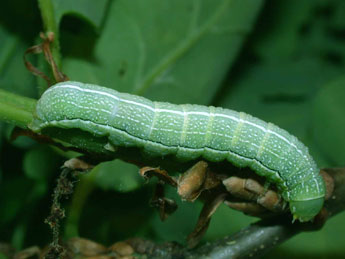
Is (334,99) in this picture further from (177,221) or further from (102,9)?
(102,9)

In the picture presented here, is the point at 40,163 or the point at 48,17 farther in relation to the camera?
the point at 40,163

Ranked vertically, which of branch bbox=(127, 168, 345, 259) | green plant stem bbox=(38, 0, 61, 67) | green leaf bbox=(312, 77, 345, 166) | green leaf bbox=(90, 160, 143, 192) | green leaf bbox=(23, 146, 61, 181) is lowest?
green leaf bbox=(23, 146, 61, 181)

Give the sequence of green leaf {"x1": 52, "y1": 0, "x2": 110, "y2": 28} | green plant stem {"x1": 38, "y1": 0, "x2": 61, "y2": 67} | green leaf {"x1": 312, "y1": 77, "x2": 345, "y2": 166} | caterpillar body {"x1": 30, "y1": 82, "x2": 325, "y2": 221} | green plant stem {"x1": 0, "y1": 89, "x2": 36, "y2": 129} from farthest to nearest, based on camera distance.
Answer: green leaf {"x1": 312, "y1": 77, "x2": 345, "y2": 166} → green leaf {"x1": 52, "y1": 0, "x2": 110, "y2": 28} → green plant stem {"x1": 38, "y1": 0, "x2": 61, "y2": 67} → caterpillar body {"x1": 30, "y1": 82, "x2": 325, "y2": 221} → green plant stem {"x1": 0, "y1": 89, "x2": 36, "y2": 129}

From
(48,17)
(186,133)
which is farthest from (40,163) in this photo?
(186,133)

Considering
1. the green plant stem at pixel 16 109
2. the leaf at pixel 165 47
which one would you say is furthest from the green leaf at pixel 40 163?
the green plant stem at pixel 16 109

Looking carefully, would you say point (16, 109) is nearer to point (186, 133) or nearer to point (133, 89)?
point (186, 133)

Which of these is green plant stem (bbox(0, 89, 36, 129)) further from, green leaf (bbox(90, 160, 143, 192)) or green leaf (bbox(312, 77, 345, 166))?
green leaf (bbox(312, 77, 345, 166))

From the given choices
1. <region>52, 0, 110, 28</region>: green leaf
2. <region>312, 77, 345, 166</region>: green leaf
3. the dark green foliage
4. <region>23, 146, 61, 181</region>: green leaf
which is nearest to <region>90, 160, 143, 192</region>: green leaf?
the dark green foliage

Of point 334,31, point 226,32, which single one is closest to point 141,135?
point 226,32

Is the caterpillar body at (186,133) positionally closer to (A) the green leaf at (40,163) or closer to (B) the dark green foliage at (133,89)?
(B) the dark green foliage at (133,89)
